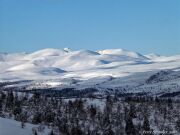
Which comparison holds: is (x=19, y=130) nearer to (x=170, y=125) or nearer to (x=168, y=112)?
(x=170, y=125)

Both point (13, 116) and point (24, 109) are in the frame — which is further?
point (24, 109)

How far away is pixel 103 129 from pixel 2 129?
45.3 metres

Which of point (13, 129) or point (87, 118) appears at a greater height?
point (13, 129)

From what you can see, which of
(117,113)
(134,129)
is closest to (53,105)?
(117,113)

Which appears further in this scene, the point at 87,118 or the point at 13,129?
the point at 87,118

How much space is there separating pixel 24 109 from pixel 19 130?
5901 cm

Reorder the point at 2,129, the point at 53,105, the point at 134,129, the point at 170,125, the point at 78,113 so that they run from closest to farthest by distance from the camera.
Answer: the point at 2,129 → the point at 134,129 → the point at 170,125 → the point at 78,113 → the point at 53,105

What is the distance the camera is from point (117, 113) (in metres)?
183

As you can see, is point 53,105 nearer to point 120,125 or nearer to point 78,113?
point 78,113

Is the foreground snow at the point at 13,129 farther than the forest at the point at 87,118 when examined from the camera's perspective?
No

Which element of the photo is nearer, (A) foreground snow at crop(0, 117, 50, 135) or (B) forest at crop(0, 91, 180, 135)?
(A) foreground snow at crop(0, 117, 50, 135)

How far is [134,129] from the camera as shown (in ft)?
459

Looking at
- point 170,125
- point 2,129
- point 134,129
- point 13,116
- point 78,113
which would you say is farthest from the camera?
point 78,113

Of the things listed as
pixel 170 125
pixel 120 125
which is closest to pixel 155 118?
pixel 170 125
